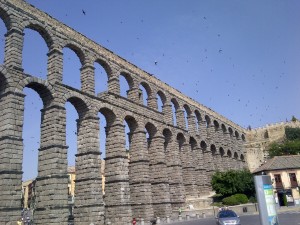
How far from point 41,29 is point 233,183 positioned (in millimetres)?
28404

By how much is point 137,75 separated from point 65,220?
62.1 ft

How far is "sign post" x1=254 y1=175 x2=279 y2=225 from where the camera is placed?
10234 millimetres

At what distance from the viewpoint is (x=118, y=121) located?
30.7 meters

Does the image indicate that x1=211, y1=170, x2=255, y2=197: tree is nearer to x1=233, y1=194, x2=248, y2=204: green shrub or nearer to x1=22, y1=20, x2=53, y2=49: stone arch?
x1=233, y1=194, x2=248, y2=204: green shrub

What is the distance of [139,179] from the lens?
32.2 meters

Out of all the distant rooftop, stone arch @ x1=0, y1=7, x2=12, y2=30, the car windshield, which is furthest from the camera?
the distant rooftop

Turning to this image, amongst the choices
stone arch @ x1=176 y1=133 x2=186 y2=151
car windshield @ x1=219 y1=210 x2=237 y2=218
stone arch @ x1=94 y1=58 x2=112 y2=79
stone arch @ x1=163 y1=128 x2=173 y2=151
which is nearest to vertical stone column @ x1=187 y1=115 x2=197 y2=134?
stone arch @ x1=176 y1=133 x2=186 y2=151

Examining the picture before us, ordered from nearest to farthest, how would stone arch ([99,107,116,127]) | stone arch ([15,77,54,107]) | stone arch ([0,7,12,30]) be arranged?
stone arch ([0,7,12,30]), stone arch ([15,77,54,107]), stone arch ([99,107,116,127])

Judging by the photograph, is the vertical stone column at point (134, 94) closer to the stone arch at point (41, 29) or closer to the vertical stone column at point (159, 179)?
the vertical stone column at point (159, 179)

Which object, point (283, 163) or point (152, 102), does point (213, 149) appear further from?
point (152, 102)

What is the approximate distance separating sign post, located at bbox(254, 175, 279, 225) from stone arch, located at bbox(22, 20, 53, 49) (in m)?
21.1

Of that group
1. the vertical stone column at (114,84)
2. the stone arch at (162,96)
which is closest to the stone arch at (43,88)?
the vertical stone column at (114,84)

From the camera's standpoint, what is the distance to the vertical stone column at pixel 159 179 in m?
34.6

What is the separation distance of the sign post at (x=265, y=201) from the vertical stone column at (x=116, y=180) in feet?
63.5
